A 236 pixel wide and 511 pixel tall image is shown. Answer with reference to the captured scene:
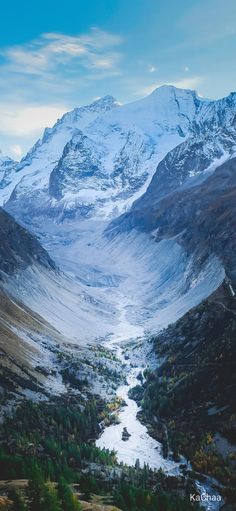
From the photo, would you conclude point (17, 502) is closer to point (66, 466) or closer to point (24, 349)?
point (66, 466)

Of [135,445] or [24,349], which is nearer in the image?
[135,445]

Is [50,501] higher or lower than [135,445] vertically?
lower

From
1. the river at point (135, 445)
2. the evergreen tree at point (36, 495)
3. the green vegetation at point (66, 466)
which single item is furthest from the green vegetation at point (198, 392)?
the evergreen tree at point (36, 495)

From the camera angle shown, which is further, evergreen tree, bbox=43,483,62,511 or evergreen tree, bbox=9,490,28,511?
evergreen tree, bbox=43,483,62,511

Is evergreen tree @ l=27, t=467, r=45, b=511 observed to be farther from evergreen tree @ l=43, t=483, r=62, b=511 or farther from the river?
the river

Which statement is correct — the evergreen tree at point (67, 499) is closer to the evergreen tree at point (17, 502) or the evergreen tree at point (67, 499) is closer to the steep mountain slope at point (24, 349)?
the evergreen tree at point (17, 502)

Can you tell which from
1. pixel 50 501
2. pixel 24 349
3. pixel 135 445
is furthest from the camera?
pixel 24 349

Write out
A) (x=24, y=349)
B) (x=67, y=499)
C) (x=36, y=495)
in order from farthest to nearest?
(x=24, y=349) < (x=67, y=499) < (x=36, y=495)

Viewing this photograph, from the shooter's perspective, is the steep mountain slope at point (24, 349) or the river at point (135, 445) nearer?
the river at point (135, 445)

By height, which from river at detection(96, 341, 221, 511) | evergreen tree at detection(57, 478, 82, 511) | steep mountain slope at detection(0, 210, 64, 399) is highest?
steep mountain slope at detection(0, 210, 64, 399)

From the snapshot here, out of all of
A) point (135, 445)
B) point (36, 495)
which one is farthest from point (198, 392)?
point (36, 495)

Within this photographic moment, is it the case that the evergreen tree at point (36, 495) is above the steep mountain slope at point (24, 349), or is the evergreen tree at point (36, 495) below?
below

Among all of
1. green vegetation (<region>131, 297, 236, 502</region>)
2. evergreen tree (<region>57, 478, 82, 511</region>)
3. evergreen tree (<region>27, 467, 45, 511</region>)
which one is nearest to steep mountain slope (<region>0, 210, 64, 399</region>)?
green vegetation (<region>131, 297, 236, 502</region>)
